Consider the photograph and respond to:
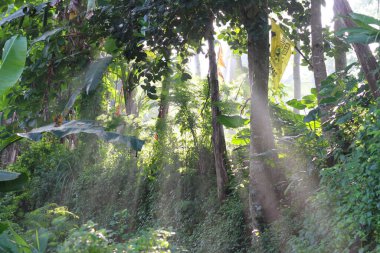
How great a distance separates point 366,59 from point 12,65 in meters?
4.04

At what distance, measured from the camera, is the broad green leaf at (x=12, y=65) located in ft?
13.5

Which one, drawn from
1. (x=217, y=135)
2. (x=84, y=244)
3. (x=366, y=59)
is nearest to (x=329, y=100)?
(x=366, y=59)

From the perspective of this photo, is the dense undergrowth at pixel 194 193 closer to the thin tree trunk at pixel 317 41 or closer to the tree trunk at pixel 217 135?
the tree trunk at pixel 217 135

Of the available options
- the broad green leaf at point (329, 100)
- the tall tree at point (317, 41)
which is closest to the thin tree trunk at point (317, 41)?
the tall tree at point (317, 41)

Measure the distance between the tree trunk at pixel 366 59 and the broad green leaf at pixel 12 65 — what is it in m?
3.48

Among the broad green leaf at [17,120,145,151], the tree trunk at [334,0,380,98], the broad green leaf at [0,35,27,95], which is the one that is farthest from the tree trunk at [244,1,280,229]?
the broad green leaf at [0,35,27,95]

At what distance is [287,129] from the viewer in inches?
333

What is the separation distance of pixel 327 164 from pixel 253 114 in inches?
52.4

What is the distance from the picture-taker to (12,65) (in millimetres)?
4203

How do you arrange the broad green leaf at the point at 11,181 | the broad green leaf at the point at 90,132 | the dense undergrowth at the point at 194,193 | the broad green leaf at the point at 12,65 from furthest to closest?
the broad green leaf at the point at 90,132 → the dense undergrowth at the point at 194,193 → the broad green leaf at the point at 11,181 → the broad green leaf at the point at 12,65

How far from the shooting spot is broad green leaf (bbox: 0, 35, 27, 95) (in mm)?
4109

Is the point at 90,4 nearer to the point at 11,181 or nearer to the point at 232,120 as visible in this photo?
the point at 11,181

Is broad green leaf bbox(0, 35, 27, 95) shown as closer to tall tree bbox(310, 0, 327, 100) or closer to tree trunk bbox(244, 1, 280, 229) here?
tree trunk bbox(244, 1, 280, 229)

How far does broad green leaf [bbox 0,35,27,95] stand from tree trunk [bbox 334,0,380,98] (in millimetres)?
3476
